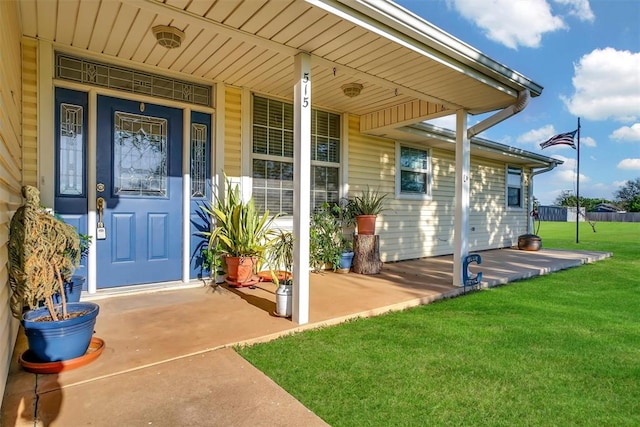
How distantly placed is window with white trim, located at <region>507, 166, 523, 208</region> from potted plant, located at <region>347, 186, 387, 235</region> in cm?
553

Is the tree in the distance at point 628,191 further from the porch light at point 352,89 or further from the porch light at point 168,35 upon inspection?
the porch light at point 168,35

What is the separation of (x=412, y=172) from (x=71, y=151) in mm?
5501

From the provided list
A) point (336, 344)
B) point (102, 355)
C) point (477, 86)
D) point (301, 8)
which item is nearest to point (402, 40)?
point (301, 8)

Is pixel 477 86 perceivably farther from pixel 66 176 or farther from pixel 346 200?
pixel 66 176

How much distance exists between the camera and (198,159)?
4.41 meters

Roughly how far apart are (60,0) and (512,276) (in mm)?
5969

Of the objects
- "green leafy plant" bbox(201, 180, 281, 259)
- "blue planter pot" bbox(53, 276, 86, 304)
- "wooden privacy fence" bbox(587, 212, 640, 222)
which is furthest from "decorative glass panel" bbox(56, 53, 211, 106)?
"wooden privacy fence" bbox(587, 212, 640, 222)

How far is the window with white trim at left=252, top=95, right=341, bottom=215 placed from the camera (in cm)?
495

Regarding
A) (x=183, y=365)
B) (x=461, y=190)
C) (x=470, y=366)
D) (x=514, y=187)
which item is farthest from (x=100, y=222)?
(x=514, y=187)

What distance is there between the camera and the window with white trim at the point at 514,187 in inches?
387

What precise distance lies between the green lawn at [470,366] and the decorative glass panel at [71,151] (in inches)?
97.4

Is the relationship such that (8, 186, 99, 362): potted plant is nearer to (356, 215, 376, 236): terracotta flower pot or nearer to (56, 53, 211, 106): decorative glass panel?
(56, 53, 211, 106): decorative glass panel

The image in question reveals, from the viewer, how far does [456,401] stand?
77.0 inches

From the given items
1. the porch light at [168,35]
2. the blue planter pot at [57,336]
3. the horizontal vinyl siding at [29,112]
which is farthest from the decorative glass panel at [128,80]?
the blue planter pot at [57,336]
